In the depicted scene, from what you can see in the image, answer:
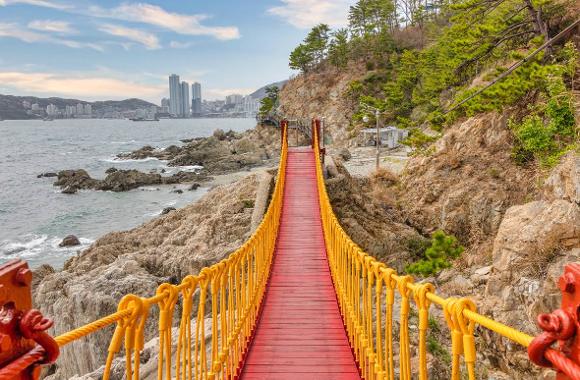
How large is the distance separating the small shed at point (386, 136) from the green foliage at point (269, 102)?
2012 centimetres

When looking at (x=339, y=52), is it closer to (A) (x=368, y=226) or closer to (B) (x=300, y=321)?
(A) (x=368, y=226)

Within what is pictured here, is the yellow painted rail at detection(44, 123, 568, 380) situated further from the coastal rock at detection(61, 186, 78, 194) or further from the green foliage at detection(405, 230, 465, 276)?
the coastal rock at detection(61, 186, 78, 194)

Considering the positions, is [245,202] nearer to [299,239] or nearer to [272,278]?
[299,239]

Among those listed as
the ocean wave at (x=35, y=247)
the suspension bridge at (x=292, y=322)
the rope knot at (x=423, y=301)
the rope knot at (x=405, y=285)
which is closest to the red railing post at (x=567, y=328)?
the suspension bridge at (x=292, y=322)

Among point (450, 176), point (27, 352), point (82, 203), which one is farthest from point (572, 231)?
point (82, 203)

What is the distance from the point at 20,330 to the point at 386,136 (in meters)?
41.8

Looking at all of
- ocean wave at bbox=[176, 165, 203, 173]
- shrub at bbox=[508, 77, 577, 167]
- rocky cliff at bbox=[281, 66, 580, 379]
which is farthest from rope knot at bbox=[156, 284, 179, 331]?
ocean wave at bbox=[176, 165, 203, 173]

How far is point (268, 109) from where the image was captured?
6091 cm

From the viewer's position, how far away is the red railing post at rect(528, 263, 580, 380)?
5.28ft

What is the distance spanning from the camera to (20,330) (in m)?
1.75

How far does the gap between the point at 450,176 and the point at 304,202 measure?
8.92 metres

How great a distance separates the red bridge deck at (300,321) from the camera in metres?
5.28

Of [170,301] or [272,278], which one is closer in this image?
[170,301]

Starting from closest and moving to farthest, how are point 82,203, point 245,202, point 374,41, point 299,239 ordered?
1. point 299,239
2. point 245,202
3. point 82,203
4. point 374,41
